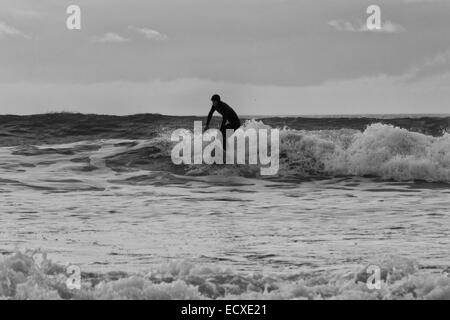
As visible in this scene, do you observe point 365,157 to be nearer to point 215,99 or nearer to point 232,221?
point 215,99

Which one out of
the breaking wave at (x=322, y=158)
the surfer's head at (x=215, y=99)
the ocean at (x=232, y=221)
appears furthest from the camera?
the breaking wave at (x=322, y=158)

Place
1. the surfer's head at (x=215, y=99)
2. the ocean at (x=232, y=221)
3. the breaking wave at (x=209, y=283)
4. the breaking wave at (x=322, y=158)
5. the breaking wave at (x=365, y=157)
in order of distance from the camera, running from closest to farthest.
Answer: the breaking wave at (x=209, y=283), the ocean at (x=232, y=221), the surfer's head at (x=215, y=99), the breaking wave at (x=365, y=157), the breaking wave at (x=322, y=158)

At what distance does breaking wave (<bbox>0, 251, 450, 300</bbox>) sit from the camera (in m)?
6.46

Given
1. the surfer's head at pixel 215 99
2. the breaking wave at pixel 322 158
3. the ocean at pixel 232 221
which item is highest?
Result: the surfer's head at pixel 215 99

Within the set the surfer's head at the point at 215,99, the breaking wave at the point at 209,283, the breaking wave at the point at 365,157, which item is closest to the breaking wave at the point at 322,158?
the breaking wave at the point at 365,157

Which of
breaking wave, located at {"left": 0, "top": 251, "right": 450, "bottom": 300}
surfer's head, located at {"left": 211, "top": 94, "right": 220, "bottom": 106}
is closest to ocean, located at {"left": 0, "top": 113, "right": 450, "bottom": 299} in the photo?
breaking wave, located at {"left": 0, "top": 251, "right": 450, "bottom": 300}

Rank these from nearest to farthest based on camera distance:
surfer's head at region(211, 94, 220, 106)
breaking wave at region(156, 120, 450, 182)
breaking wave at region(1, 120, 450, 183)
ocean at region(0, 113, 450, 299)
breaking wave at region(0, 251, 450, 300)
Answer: breaking wave at region(0, 251, 450, 300)
ocean at region(0, 113, 450, 299)
surfer's head at region(211, 94, 220, 106)
breaking wave at region(156, 120, 450, 182)
breaking wave at region(1, 120, 450, 183)

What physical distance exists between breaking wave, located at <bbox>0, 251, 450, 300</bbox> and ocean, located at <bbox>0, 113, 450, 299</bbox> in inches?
0.6

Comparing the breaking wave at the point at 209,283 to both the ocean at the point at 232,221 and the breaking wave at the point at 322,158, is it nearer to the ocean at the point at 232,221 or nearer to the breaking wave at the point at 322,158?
the ocean at the point at 232,221

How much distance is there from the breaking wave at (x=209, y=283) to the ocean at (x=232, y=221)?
2 centimetres

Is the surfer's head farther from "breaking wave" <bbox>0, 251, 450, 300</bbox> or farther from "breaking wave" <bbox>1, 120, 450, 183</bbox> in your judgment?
"breaking wave" <bbox>0, 251, 450, 300</bbox>

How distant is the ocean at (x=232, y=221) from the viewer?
682 cm

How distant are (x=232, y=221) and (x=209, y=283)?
4.28 meters
